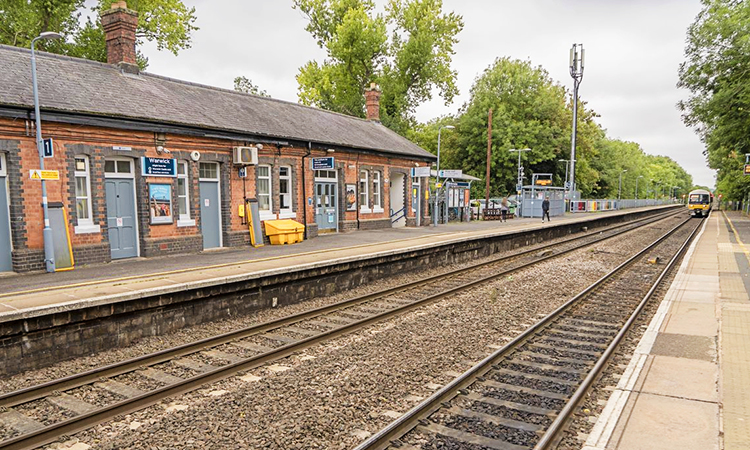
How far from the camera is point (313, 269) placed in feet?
37.6

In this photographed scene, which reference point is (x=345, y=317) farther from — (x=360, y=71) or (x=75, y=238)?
(x=360, y=71)

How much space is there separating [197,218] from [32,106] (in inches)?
207

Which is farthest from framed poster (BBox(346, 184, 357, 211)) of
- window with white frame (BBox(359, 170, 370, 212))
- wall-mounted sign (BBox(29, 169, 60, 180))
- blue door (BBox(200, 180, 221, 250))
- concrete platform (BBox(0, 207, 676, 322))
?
wall-mounted sign (BBox(29, 169, 60, 180))

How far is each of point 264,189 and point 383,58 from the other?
30044mm

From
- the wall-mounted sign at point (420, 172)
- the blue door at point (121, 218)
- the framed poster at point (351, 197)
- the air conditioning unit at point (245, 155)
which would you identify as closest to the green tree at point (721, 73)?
the wall-mounted sign at point (420, 172)

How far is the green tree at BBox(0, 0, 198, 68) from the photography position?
84.4 ft

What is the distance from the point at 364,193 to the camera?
23.5 m

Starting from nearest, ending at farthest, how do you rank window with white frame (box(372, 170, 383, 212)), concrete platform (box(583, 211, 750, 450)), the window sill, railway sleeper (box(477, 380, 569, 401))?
concrete platform (box(583, 211, 750, 450)) → railway sleeper (box(477, 380, 569, 401)) → the window sill → window with white frame (box(372, 170, 383, 212))

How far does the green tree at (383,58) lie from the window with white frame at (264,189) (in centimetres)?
2498

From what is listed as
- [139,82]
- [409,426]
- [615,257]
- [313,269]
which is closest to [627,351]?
[409,426]

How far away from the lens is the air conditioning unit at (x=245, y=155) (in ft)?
52.2

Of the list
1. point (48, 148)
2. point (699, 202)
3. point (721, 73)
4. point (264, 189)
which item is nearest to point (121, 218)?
point (48, 148)

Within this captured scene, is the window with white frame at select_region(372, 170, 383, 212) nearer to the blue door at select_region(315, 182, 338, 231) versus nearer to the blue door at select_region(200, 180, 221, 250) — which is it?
the blue door at select_region(315, 182, 338, 231)

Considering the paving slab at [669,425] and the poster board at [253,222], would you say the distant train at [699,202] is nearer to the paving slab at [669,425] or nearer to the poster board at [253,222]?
the poster board at [253,222]
